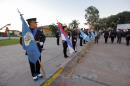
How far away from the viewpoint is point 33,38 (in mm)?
8508

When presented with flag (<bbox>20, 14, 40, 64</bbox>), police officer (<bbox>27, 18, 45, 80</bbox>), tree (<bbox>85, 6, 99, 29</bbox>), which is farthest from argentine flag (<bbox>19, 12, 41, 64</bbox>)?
tree (<bbox>85, 6, 99, 29</bbox>)

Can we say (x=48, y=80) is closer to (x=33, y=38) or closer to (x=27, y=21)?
(x=33, y=38)

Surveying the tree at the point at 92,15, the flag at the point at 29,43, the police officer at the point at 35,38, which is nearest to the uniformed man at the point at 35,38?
the police officer at the point at 35,38

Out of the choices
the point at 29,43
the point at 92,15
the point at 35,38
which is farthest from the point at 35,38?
the point at 92,15

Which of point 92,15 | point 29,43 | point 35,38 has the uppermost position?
point 92,15

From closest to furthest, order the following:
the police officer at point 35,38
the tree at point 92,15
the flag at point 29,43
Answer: the flag at point 29,43 → the police officer at point 35,38 → the tree at point 92,15

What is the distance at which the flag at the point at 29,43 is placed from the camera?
837 centimetres

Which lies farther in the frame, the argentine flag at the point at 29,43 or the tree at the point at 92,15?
the tree at the point at 92,15

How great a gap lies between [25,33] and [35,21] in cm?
53

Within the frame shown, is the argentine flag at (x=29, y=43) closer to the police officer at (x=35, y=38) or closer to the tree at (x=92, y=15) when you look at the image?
the police officer at (x=35, y=38)

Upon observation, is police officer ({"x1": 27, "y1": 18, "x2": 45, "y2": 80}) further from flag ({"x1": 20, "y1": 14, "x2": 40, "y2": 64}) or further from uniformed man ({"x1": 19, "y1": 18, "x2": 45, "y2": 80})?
flag ({"x1": 20, "y1": 14, "x2": 40, "y2": 64})

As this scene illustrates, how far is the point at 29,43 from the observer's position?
8391mm

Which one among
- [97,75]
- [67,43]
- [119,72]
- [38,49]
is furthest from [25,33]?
[67,43]

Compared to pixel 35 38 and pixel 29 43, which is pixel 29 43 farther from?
pixel 35 38
